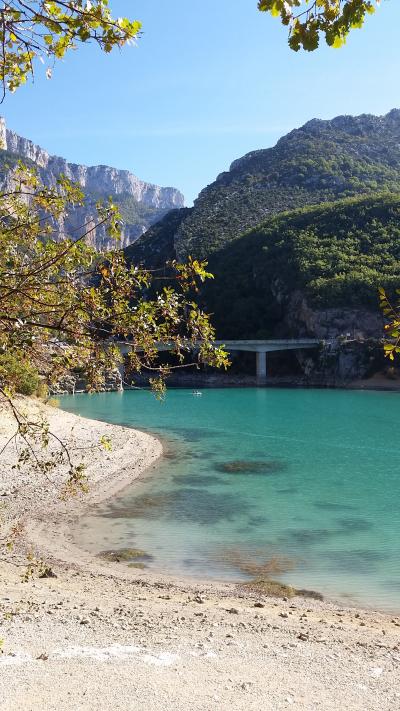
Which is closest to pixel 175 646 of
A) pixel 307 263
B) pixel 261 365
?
pixel 261 365

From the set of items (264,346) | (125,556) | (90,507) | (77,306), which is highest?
(264,346)

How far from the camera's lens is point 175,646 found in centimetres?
738

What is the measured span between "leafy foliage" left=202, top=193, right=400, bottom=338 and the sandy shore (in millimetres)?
62888

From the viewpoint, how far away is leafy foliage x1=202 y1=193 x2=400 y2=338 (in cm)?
7247

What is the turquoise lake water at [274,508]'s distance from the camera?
38.7 ft

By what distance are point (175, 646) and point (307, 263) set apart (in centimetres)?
7335

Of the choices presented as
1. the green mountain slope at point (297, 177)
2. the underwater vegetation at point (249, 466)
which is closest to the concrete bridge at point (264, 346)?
the green mountain slope at point (297, 177)

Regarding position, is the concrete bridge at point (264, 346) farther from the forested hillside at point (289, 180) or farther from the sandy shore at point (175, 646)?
the sandy shore at point (175, 646)

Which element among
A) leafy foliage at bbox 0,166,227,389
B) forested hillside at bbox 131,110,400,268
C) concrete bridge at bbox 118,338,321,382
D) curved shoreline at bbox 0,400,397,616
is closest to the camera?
leafy foliage at bbox 0,166,227,389

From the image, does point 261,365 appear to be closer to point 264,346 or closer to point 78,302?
point 264,346

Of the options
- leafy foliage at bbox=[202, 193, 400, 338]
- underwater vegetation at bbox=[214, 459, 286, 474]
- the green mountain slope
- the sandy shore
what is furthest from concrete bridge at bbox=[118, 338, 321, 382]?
the sandy shore

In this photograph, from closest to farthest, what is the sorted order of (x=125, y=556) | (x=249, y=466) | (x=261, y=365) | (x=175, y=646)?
(x=175, y=646) → (x=125, y=556) → (x=249, y=466) → (x=261, y=365)

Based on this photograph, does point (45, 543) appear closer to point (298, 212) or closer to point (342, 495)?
point (342, 495)

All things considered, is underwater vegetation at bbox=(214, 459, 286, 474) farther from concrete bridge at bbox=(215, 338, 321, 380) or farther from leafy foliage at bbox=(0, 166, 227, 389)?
concrete bridge at bbox=(215, 338, 321, 380)
